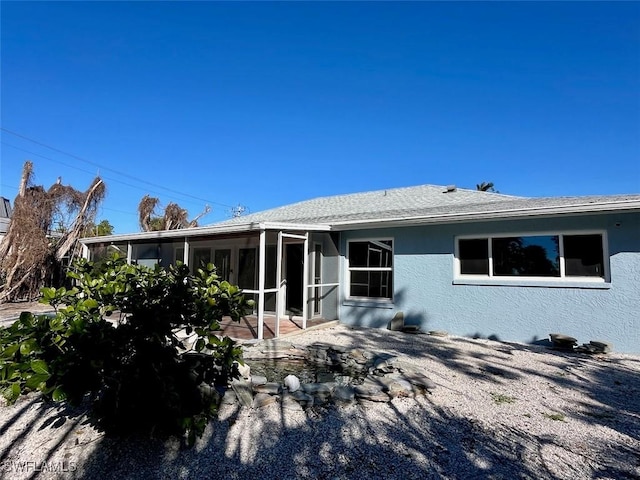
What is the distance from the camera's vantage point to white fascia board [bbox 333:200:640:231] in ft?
21.4

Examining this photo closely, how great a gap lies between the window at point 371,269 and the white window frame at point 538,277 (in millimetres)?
1835

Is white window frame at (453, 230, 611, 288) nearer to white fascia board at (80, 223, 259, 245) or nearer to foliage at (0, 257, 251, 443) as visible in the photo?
white fascia board at (80, 223, 259, 245)

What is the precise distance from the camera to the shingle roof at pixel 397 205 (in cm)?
892

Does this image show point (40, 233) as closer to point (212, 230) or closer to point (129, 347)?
point (212, 230)

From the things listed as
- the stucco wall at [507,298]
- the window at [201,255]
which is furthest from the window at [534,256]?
the window at [201,255]

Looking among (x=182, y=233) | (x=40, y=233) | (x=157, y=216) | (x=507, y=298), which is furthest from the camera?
(x=157, y=216)

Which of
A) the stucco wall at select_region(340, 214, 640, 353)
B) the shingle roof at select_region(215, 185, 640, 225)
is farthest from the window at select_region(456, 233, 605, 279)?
the shingle roof at select_region(215, 185, 640, 225)

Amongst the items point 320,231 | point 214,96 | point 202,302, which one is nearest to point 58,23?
point 214,96

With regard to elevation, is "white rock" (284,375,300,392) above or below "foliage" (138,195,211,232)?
below

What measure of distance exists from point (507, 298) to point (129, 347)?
7818mm

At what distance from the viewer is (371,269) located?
9.79 m

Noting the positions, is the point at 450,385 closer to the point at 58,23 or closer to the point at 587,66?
the point at 587,66

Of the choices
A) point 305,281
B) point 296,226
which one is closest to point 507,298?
point 305,281

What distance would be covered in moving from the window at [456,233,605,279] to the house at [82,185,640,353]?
0.02m
